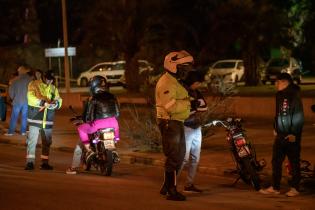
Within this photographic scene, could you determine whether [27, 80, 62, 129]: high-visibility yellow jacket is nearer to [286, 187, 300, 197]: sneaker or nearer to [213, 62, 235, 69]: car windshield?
[286, 187, 300, 197]: sneaker

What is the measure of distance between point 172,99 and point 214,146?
254 inches

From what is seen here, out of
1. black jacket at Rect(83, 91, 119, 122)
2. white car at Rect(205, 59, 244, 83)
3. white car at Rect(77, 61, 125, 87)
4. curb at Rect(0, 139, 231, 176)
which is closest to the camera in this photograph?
black jacket at Rect(83, 91, 119, 122)

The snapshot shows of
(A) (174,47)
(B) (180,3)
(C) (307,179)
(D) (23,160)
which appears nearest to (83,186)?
(C) (307,179)

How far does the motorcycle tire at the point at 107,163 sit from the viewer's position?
1215 cm

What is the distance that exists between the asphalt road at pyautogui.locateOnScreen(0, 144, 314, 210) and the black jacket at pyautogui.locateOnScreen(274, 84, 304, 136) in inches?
38.6

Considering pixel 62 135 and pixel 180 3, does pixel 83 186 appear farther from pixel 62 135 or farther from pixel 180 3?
pixel 180 3

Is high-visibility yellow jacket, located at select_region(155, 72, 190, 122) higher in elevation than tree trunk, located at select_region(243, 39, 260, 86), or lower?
lower

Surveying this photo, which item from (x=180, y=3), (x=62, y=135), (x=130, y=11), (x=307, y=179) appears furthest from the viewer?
(x=180, y=3)

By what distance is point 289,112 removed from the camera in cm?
1015

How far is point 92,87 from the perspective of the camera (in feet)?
40.1

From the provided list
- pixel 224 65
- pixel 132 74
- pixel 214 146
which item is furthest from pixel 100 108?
pixel 224 65

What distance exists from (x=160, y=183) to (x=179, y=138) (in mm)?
2299

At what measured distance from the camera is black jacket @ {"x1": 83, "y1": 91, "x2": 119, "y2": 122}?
1210 cm

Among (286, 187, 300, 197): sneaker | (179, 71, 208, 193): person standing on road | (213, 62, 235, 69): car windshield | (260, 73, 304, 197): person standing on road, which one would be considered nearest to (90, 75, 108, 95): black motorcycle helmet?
(179, 71, 208, 193): person standing on road
